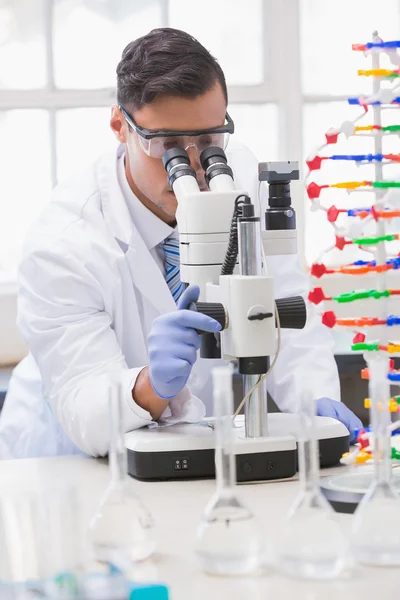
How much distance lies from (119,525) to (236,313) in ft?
1.80

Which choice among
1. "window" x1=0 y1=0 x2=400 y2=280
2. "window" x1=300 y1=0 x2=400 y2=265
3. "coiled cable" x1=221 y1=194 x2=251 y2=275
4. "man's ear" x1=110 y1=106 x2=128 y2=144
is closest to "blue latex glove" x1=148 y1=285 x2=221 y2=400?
"coiled cable" x1=221 y1=194 x2=251 y2=275

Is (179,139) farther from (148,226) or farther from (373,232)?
(373,232)

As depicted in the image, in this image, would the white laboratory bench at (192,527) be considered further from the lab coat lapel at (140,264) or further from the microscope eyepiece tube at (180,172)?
the microscope eyepiece tube at (180,172)

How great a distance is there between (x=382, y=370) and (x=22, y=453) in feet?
5.32

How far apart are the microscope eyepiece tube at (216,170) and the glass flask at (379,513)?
74 cm

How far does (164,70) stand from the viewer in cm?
232

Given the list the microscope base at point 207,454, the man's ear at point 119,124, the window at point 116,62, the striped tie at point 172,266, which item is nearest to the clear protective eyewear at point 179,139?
the man's ear at point 119,124

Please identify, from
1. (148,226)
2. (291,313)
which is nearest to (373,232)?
(291,313)

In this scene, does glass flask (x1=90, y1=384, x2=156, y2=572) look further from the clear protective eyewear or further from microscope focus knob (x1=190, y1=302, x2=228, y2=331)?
the clear protective eyewear

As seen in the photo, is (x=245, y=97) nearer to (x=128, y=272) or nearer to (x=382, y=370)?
(x=128, y=272)

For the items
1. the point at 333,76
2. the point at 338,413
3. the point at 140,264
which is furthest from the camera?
Answer: the point at 333,76

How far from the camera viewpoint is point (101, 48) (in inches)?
164

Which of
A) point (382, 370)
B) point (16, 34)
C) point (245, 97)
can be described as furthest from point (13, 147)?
point (382, 370)

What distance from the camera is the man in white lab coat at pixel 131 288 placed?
2162mm
